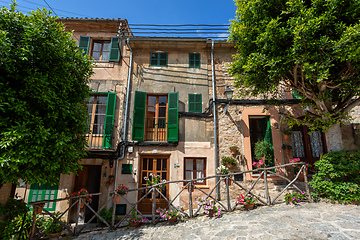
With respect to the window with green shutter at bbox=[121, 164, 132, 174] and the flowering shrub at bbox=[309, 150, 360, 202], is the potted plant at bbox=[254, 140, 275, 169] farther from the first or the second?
the window with green shutter at bbox=[121, 164, 132, 174]

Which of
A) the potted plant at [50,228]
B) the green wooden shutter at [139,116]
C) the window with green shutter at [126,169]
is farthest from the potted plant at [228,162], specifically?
the potted plant at [50,228]

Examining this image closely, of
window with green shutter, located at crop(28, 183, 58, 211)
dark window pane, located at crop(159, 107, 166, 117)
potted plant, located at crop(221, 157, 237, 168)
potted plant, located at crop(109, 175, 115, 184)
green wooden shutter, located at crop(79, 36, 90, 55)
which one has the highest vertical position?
green wooden shutter, located at crop(79, 36, 90, 55)

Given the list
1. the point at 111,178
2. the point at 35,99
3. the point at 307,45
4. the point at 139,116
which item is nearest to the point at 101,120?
the point at 139,116

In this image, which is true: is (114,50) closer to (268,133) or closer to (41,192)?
(41,192)

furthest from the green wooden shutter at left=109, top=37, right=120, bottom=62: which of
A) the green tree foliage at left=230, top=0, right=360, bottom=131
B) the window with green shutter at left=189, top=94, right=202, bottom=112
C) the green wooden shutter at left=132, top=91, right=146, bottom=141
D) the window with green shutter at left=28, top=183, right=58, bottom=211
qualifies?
the window with green shutter at left=28, top=183, right=58, bottom=211

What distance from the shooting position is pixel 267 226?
14.1 ft

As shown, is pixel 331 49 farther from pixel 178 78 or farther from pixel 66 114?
pixel 66 114

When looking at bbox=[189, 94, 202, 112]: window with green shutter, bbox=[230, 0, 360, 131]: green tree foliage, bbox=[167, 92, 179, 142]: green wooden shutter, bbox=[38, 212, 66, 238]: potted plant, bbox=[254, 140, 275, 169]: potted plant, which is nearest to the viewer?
bbox=[230, 0, 360, 131]: green tree foliage

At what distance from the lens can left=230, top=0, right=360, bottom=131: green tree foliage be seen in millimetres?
4543

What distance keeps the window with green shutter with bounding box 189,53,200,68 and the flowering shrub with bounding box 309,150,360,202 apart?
6118 millimetres

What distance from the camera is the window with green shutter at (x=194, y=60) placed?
8898 mm

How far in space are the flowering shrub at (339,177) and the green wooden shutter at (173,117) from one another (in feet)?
16.3

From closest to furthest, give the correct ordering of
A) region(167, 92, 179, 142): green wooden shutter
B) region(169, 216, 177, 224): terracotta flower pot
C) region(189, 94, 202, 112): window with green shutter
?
region(169, 216, 177, 224): terracotta flower pot
region(167, 92, 179, 142): green wooden shutter
region(189, 94, 202, 112): window with green shutter

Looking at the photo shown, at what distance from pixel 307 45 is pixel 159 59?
6.04m
